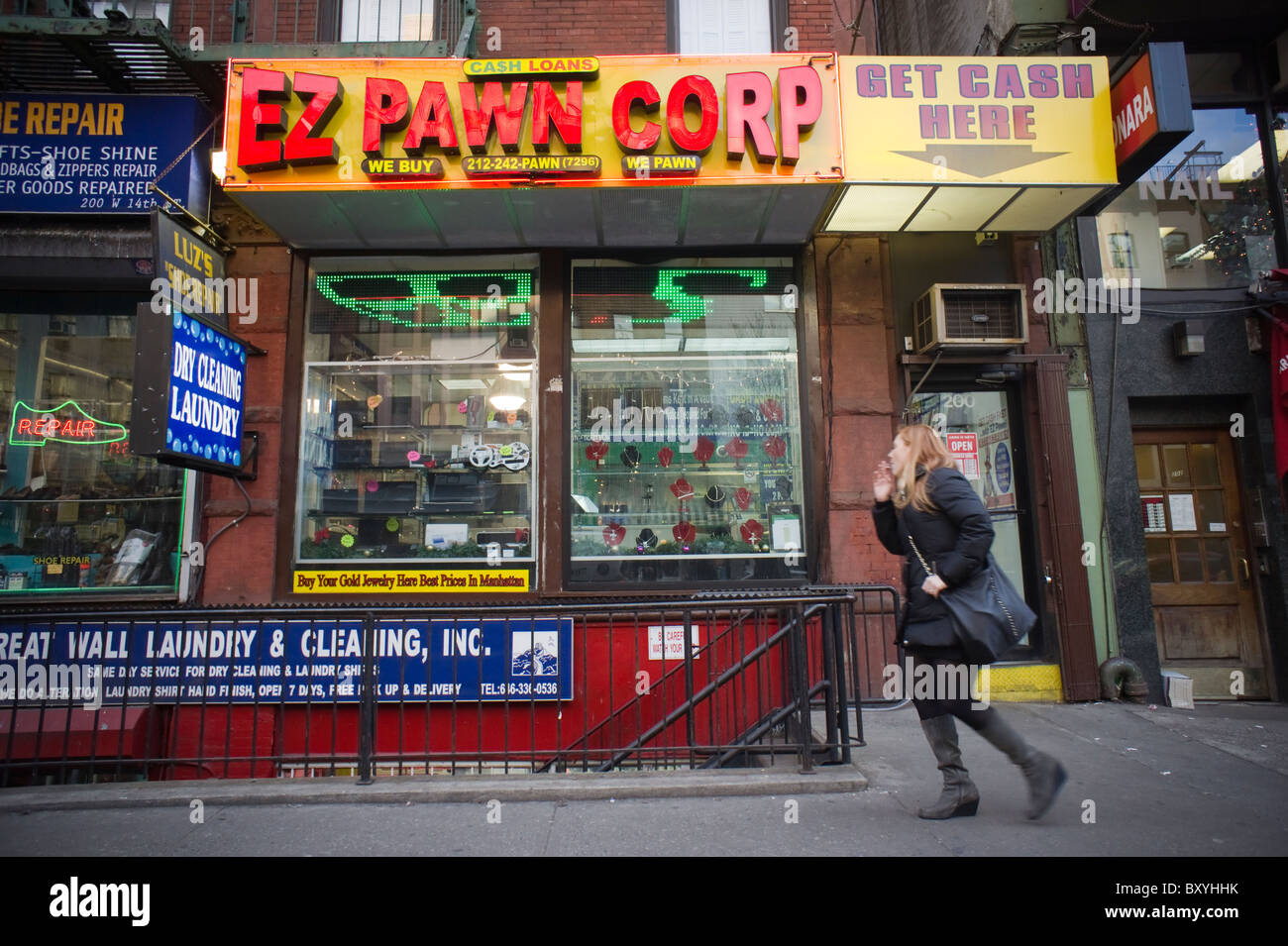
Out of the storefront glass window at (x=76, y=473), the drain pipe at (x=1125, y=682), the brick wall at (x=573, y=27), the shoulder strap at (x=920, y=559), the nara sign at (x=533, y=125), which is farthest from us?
the brick wall at (x=573, y=27)

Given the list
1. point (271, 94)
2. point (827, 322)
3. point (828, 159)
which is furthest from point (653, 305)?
point (271, 94)

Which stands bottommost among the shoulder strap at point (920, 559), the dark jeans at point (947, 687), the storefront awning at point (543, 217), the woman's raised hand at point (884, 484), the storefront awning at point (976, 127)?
the dark jeans at point (947, 687)

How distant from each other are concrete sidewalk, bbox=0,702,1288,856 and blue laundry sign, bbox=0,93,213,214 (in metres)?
5.45

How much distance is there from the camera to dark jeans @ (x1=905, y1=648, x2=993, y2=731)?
3711mm

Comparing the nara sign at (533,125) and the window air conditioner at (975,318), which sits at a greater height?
the nara sign at (533,125)

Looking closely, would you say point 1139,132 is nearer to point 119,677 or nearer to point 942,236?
point 942,236

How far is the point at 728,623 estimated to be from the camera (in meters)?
6.77

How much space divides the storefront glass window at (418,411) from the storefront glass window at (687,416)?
61cm

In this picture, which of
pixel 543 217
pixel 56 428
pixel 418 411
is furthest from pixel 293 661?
pixel 543 217

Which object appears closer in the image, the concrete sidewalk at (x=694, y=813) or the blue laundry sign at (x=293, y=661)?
the concrete sidewalk at (x=694, y=813)

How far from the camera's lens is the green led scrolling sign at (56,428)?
7.80 meters
